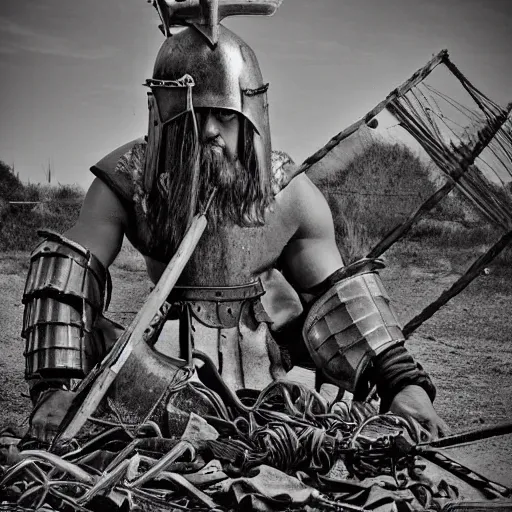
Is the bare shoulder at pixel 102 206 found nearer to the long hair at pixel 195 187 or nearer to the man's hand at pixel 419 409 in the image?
the long hair at pixel 195 187

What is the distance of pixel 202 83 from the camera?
2.27 m

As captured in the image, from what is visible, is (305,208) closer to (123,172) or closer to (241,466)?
(123,172)

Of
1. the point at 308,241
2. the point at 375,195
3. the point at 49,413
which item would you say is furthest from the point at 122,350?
the point at 375,195

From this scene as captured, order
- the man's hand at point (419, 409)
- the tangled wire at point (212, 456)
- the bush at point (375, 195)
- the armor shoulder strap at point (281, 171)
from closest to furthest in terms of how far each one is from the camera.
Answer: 1. the tangled wire at point (212, 456)
2. the man's hand at point (419, 409)
3. the armor shoulder strap at point (281, 171)
4. the bush at point (375, 195)

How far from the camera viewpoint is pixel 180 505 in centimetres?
182

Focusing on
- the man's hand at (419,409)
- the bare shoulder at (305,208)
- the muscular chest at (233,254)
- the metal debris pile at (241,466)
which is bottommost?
the metal debris pile at (241,466)

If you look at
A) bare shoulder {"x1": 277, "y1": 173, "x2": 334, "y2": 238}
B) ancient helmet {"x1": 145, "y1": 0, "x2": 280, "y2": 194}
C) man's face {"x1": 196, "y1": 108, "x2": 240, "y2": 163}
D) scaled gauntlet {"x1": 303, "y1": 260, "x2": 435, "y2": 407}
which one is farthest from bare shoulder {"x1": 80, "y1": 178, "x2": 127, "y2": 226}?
scaled gauntlet {"x1": 303, "y1": 260, "x2": 435, "y2": 407}

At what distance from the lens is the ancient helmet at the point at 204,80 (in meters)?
2.27

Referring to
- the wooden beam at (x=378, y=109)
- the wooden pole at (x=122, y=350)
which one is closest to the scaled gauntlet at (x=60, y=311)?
the wooden pole at (x=122, y=350)

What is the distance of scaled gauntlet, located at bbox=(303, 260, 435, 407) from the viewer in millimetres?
2334

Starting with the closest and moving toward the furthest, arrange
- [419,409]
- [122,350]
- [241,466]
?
[241,466] → [122,350] → [419,409]

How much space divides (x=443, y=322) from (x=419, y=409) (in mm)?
1470

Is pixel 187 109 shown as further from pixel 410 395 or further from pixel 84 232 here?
pixel 410 395

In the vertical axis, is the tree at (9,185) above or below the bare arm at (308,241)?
above
